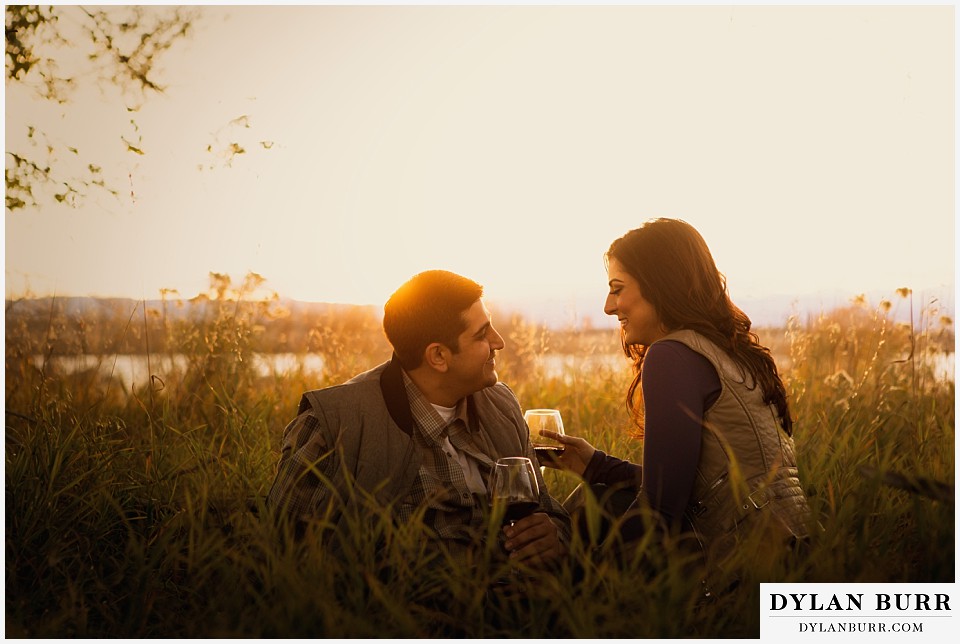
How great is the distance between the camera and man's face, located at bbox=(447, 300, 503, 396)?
3232mm

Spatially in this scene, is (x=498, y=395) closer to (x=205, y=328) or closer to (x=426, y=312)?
(x=426, y=312)

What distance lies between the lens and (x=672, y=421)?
2660mm

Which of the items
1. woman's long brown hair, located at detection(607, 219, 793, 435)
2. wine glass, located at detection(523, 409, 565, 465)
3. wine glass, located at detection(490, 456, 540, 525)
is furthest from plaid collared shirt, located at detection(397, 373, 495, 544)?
woman's long brown hair, located at detection(607, 219, 793, 435)

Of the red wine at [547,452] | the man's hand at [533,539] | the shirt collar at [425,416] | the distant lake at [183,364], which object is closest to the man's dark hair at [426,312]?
the shirt collar at [425,416]

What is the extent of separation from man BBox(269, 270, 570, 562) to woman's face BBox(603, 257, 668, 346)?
552 millimetres

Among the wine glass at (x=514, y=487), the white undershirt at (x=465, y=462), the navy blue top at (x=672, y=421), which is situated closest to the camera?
the wine glass at (x=514, y=487)

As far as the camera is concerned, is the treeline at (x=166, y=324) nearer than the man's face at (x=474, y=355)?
No

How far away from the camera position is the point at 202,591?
284 cm

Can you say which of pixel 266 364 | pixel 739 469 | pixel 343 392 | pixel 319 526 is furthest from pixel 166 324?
pixel 739 469

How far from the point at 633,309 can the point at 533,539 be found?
3.23 feet

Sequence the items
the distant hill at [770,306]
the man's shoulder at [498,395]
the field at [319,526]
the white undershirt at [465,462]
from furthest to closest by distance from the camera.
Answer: the distant hill at [770,306]
the man's shoulder at [498,395]
the white undershirt at [465,462]
the field at [319,526]

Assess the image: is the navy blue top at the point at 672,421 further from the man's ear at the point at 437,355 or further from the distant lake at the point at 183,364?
the distant lake at the point at 183,364

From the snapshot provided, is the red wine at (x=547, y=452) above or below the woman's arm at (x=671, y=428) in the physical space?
below

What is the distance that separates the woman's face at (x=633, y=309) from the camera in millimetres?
3021
